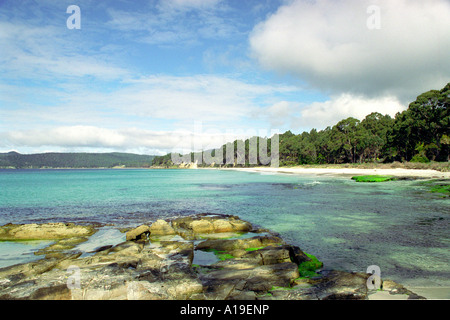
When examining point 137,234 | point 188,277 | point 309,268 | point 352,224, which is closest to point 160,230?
point 137,234

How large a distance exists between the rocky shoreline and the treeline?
78.2m

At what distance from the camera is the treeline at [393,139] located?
71062 mm

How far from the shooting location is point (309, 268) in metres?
10.7

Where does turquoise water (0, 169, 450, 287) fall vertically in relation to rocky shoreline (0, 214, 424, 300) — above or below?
below

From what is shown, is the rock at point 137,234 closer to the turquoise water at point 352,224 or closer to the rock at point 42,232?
the rock at point 42,232

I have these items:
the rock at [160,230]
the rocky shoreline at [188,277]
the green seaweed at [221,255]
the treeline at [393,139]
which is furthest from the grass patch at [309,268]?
the treeline at [393,139]

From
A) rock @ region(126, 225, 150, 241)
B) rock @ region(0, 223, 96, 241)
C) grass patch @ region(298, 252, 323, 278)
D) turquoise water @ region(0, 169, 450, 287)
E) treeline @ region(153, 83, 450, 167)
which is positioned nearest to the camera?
grass patch @ region(298, 252, 323, 278)

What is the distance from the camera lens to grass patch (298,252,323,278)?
9.98 metres

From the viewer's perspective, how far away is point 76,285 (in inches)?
320

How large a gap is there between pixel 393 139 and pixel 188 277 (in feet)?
318

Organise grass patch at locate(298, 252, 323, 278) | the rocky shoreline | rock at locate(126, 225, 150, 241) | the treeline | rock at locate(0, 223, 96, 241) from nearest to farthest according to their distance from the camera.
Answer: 1. the rocky shoreline
2. grass patch at locate(298, 252, 323, 278)
3. rock at locate(126, 225, 150, 241)
4. rock at locate(0, 223, 96, 241)
5. the treeline

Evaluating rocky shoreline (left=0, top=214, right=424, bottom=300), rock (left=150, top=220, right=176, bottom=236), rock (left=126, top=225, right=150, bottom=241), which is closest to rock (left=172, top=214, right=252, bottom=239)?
rock (left=150, top=220, right=176, bottom=236)

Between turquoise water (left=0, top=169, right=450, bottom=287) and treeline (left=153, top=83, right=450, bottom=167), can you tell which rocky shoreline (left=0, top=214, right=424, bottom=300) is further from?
treeline (left=153, top=83, right=450, bottom=167)

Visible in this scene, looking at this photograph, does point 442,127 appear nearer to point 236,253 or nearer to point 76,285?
point 236,253
